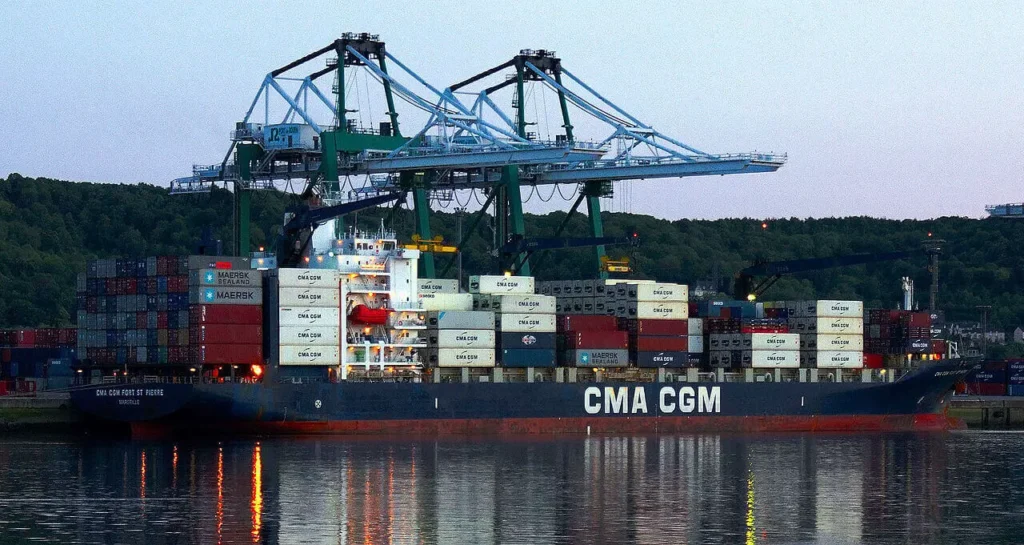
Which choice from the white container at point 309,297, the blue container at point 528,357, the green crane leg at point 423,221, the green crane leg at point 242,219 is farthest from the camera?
the green crane leg at point 242,219

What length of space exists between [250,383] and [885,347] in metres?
29.6

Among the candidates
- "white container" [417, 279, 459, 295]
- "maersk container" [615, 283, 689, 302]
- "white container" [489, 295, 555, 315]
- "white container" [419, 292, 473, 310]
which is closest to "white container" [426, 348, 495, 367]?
"white container" [489, 295, 555, 315]

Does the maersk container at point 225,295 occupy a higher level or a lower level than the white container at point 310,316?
higher

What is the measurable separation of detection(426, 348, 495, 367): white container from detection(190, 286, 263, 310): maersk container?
756cm

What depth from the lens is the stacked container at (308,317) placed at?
200 feet

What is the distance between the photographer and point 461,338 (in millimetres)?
65438

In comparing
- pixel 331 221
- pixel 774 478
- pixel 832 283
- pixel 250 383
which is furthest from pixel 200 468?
pixel 832 283

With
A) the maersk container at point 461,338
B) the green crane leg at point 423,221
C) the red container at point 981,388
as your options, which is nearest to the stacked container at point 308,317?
the maersk container at point 461,338

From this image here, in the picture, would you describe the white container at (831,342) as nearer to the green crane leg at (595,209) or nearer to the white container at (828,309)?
the white container at (828,309)

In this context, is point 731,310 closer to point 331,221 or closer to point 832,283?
point 331,221

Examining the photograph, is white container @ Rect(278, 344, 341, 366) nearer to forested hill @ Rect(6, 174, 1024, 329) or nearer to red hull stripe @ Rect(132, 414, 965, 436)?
red hull stripe @ Rect(132, 414, 965, 436)

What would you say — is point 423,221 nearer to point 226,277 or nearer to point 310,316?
point 310,316

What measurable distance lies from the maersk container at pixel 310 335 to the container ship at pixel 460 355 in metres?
0.06

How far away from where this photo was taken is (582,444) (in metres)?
60.9
